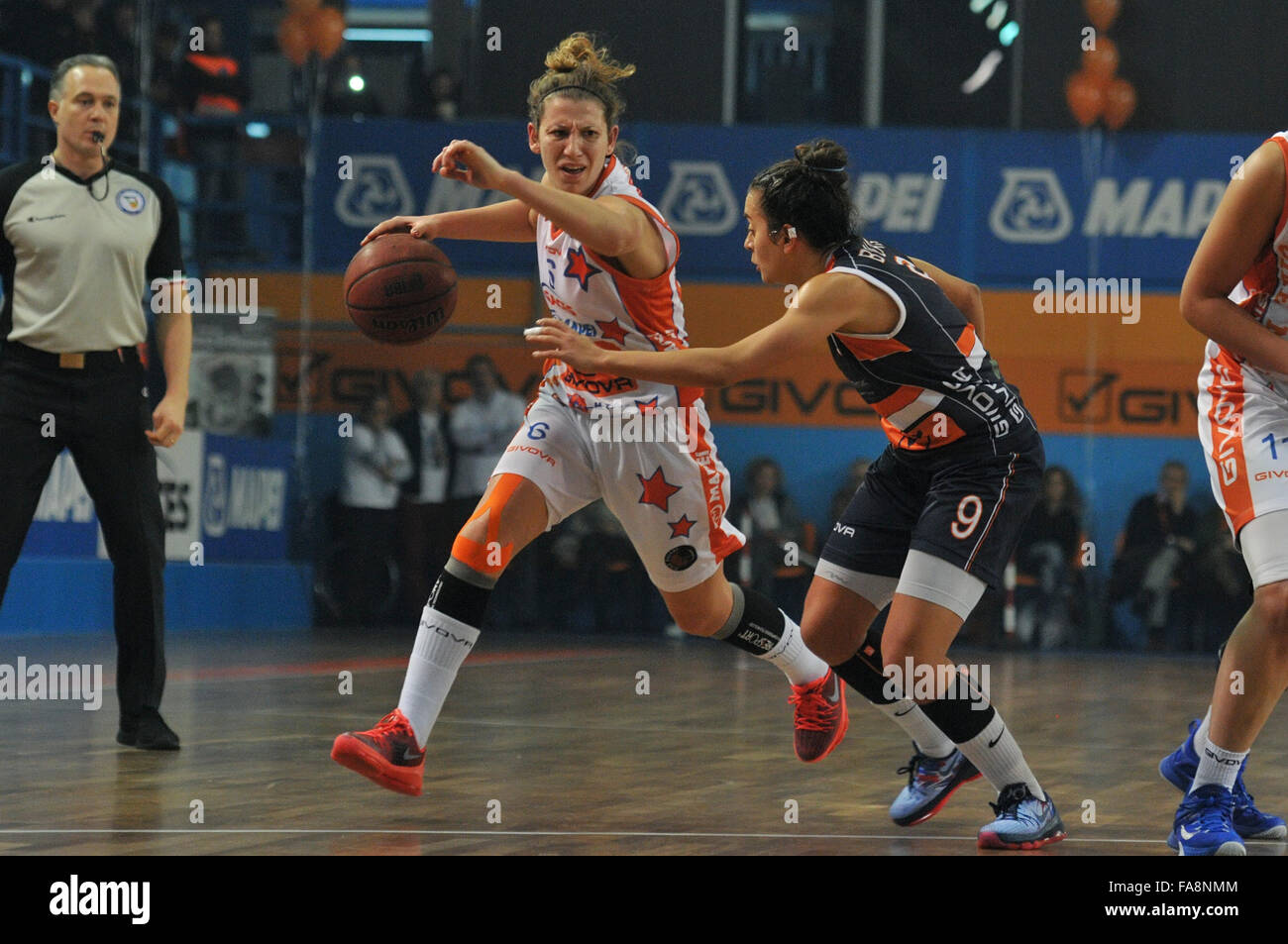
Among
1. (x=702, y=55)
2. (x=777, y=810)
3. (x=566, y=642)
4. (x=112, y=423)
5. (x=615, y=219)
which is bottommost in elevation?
(x=566, y=642)

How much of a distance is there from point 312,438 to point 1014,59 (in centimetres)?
662

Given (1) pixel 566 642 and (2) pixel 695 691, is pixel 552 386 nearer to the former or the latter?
(2) pixel 695 691

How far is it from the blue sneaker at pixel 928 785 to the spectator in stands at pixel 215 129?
10520 millimetres

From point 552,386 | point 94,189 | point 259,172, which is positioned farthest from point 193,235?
point 552,386

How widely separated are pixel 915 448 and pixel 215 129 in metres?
10.8

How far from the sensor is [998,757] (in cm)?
422

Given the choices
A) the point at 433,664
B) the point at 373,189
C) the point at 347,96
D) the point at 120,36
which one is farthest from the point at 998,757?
the point at 347,96

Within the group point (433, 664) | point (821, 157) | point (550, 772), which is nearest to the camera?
point (821, 157)

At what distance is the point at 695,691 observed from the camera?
8.75 m

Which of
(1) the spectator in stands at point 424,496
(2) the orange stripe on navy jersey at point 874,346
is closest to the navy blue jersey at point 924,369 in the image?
(2) the orange stripe on navy jersey at point 874,346

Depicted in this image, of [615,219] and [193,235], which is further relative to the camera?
[193,235]

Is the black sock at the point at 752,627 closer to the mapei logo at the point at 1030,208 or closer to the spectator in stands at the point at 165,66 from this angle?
the mapei logo at the point at 1030,208

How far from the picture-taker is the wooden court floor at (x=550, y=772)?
4.14 metres

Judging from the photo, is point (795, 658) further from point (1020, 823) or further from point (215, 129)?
point (215, 129)
